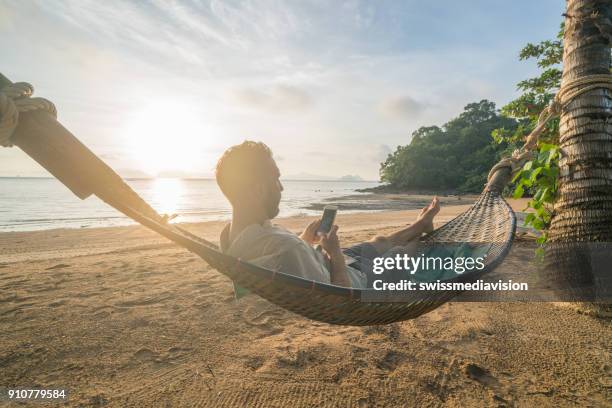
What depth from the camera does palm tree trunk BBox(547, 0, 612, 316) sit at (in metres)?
2.30

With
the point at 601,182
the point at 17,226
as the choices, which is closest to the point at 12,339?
the point at 601,182

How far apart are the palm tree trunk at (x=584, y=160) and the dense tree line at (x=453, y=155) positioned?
37.9 meters

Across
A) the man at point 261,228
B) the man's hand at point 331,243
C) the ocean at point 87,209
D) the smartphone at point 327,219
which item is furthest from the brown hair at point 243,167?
the ocean at point 87,209

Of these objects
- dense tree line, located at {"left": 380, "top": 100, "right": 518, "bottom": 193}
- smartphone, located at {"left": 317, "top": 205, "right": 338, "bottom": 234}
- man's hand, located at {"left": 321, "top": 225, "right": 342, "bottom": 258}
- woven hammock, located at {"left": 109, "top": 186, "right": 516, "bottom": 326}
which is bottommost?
woven hammock, located at {"left": 109, "top": 186, "right": 516, "bottom": 326}

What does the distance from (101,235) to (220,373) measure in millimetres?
8582

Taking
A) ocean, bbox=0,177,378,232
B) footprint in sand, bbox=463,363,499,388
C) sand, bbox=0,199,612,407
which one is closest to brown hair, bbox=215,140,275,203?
sand, bbox=0,199,612,407

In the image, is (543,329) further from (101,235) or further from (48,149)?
(101,235)

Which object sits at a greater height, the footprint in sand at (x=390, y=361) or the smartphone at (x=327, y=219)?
the smartphone at (x=327, y=219)

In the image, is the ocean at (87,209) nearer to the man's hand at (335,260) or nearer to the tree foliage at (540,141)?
the man's hand at (335,260)

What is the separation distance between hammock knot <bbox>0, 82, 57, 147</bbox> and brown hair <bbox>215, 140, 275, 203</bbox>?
84 cm

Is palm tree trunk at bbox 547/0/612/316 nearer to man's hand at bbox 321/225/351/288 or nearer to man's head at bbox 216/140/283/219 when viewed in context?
man's hand at bbox 321/225/351/288

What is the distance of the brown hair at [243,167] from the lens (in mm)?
1682

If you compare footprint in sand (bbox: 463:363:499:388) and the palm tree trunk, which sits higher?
the palm tree trunk

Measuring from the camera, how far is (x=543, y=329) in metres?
2.27
